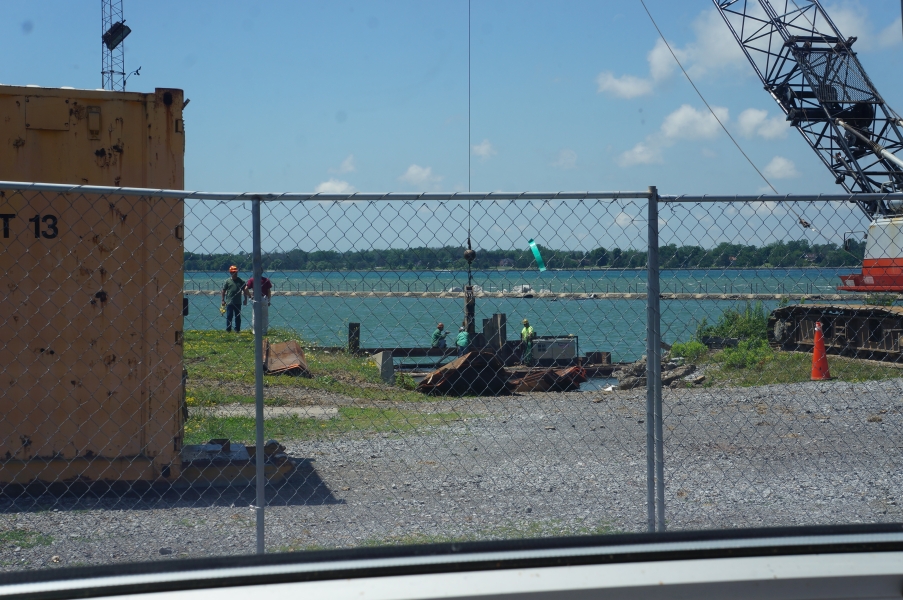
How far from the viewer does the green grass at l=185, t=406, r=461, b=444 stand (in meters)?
7.34

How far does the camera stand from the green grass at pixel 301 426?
7336 millimetres

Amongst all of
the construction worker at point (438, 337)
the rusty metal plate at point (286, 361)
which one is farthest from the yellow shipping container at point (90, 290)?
the rusty metal plate at point (286, 361)

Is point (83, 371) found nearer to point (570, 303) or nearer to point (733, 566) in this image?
point (570, 303)

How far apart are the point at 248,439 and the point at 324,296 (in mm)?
3724

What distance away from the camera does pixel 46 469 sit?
511cm

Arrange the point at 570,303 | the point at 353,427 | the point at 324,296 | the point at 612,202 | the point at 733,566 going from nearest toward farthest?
the point at 733,566, the point at 612,202, the point at 324,296, the point at 570,303, the point at 353,427

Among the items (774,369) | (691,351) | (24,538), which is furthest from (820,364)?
(24,538)

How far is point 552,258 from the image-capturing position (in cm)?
378

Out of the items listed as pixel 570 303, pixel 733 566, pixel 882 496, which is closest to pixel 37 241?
pixel 570 303

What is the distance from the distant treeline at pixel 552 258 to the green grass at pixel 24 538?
1.80m

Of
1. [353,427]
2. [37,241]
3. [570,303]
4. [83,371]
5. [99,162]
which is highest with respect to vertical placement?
[99,162]

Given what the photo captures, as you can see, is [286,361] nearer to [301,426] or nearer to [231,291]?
[301,426]

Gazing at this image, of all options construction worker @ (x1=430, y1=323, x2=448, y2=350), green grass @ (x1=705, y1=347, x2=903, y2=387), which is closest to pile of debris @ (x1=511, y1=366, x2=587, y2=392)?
construction worker @ (x1=430, y1=323, x2=448, y2=350)

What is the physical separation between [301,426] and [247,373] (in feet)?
12.5
